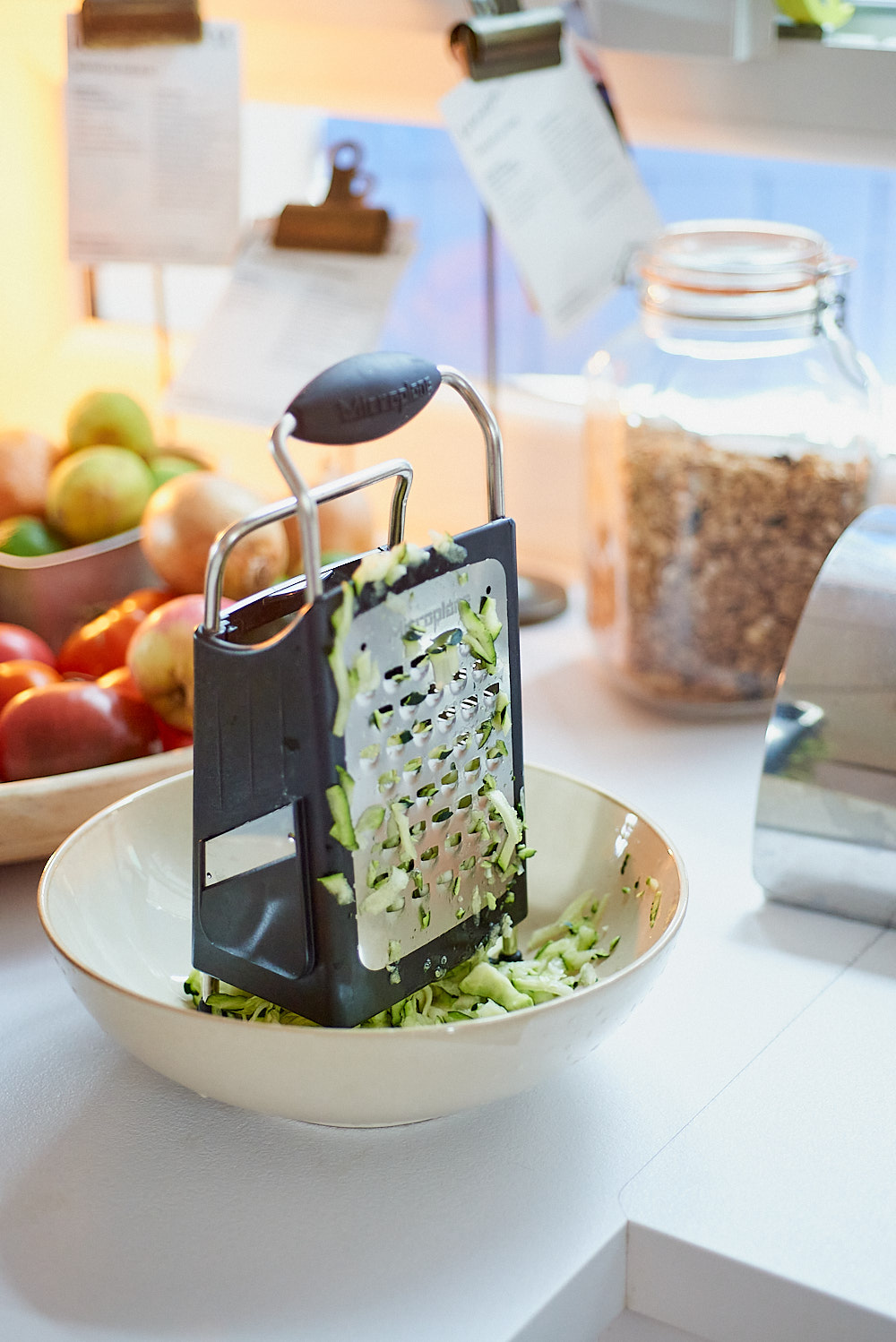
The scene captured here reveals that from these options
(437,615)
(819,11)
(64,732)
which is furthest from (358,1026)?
(819,11)

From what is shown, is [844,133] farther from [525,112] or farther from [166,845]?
[166,845]

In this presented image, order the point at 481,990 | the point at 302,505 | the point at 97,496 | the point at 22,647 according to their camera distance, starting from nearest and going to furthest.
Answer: the point at 302,505, the point at 481,990, the point at 22,647, the point at 97,496

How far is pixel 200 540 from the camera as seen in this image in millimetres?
947

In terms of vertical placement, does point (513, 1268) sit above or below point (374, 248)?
below

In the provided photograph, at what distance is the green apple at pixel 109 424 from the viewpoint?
3.67 ft

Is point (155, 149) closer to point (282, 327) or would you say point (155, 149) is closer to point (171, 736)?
point (282, 327)

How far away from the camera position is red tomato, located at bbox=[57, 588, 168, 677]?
921 millimetres

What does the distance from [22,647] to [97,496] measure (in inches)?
6.7

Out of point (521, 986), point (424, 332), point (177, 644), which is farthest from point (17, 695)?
point (424, 332)

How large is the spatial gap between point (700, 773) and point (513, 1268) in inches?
18.5

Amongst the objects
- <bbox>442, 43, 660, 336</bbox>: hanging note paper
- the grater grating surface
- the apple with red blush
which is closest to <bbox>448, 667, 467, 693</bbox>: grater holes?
the grater grating surface

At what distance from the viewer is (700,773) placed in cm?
92

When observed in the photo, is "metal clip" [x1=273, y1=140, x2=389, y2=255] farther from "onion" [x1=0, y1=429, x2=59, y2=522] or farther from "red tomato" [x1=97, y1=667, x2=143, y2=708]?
"red tomato" [x1=97, y1=667, x2=143, y2=708]

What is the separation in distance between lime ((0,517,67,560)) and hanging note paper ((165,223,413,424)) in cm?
16
